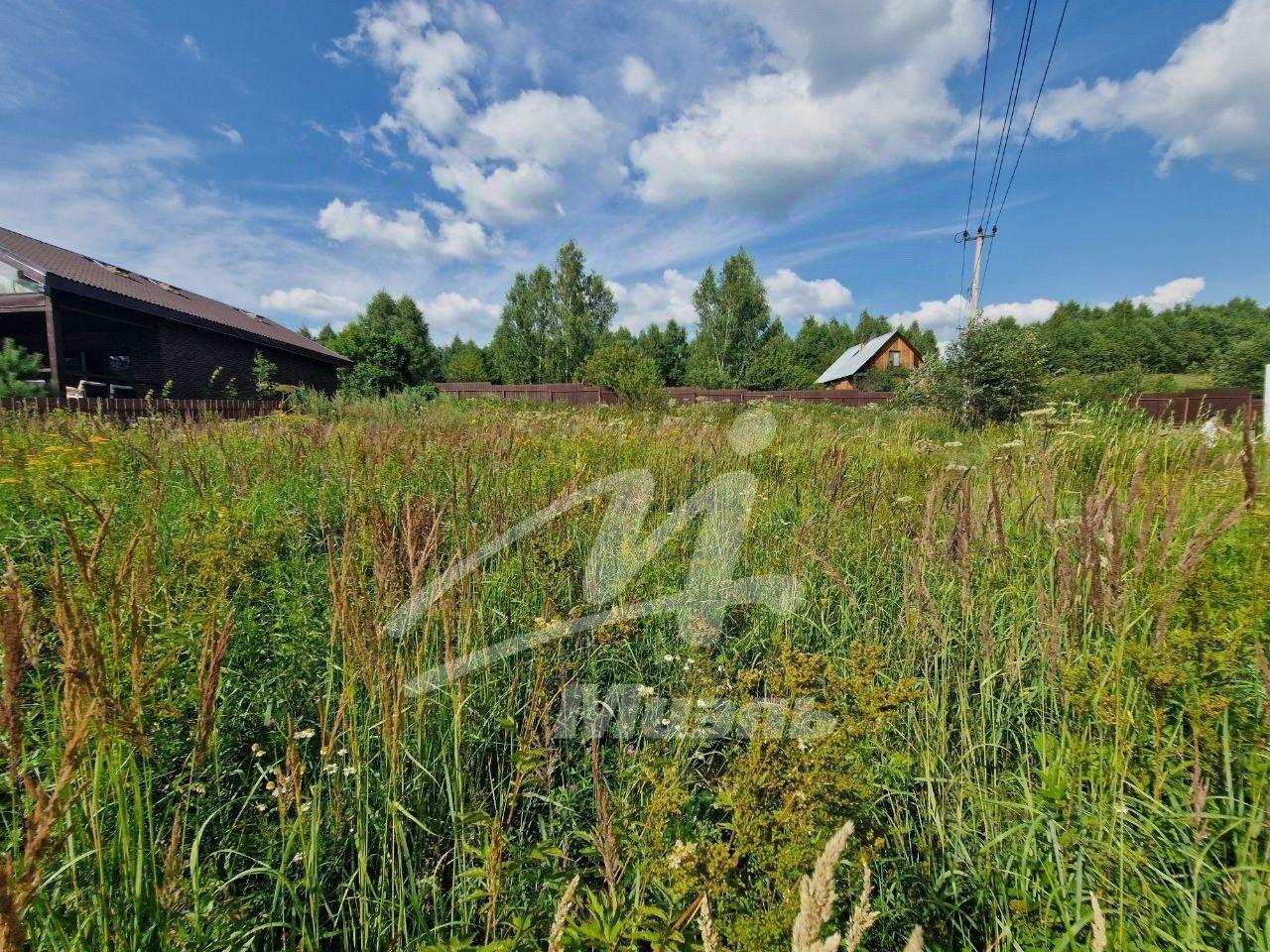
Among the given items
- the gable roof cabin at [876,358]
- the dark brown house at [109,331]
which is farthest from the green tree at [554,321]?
the dark brown house at [109,331]

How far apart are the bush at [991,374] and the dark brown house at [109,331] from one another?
50.8ft

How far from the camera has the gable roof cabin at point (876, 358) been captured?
42344 mm

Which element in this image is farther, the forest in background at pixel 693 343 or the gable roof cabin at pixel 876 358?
the gable roof cabin at pixel 876 358

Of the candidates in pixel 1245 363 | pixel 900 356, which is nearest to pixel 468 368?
pixel 900 356

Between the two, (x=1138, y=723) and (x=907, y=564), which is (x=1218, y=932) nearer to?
(x=1138, y=723)

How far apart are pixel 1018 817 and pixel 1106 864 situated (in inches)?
9.0

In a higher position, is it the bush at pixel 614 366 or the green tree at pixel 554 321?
the green tree at pixel 554 321

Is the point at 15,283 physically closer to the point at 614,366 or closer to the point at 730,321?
the point at 614,366

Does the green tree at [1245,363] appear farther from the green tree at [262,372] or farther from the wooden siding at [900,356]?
the green tree at [262,372]

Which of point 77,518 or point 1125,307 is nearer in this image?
point 77,518

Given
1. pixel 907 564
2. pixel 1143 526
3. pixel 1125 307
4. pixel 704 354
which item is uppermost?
pixel 1125 307

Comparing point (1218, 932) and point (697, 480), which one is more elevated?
point (697, 480)

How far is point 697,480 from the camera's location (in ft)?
10.9

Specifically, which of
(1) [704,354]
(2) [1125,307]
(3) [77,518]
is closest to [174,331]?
(3) [77,518]
